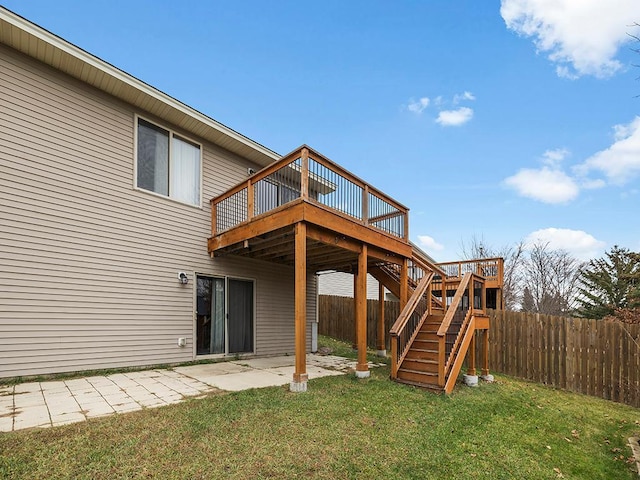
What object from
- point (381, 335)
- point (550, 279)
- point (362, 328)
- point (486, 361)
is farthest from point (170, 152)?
point (550, 279)

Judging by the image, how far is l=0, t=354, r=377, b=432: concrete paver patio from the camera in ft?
12.9

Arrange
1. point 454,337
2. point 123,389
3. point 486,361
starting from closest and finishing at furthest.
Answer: point 123,389, point 454,337, point 486,361

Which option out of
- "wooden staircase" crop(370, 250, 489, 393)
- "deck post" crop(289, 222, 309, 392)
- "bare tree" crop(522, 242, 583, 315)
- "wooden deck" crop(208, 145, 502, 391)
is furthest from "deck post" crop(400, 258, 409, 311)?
"bare tree" crop(522, 242, 583, 315)

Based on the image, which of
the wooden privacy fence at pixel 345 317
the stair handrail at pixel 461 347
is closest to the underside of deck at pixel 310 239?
the stair handrail at pixel 461 347

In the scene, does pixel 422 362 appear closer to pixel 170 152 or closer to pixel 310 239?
pixel 310 239

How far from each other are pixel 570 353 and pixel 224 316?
7.80 metres

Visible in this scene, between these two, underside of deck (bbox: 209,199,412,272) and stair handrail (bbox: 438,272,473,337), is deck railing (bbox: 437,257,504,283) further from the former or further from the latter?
stair handrail (bbox: 438,272,473,337)

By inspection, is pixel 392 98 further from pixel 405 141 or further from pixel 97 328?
pixel 97 328

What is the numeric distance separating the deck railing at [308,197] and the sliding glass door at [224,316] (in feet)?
4.50

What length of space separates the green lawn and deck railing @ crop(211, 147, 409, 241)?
126 inches

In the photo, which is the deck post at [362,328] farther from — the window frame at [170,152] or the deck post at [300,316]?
the window frame at [170,152]

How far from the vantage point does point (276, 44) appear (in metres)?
13.0

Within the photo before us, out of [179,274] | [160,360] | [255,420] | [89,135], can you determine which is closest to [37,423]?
[255,420]

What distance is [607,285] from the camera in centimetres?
1809
